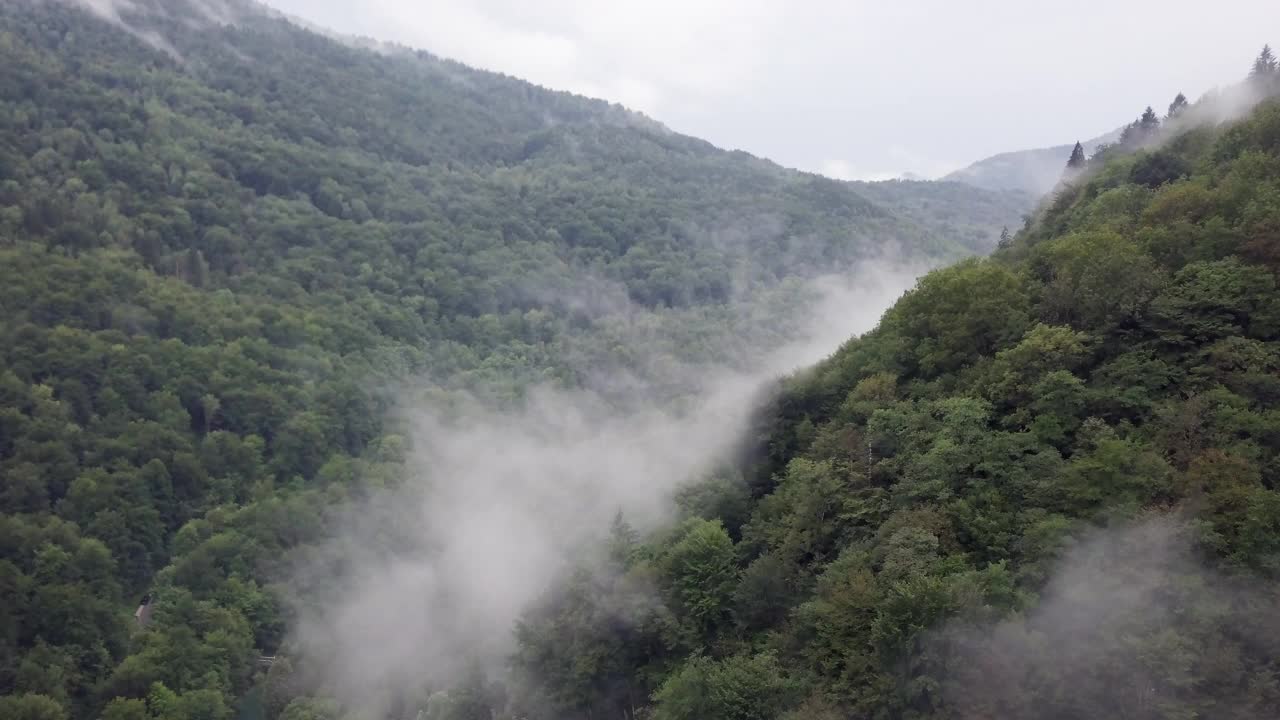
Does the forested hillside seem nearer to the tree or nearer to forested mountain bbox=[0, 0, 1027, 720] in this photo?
the tree

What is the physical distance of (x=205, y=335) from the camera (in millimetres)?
108375

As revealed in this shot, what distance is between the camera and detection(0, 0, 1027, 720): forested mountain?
71125 mm

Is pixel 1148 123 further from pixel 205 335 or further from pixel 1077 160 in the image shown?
pixel 205 335

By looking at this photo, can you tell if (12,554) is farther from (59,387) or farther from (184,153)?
(184,153)

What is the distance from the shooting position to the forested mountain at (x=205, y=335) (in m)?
71.1

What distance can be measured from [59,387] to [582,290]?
356 feet

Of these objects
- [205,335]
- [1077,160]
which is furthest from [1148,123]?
[205,335]

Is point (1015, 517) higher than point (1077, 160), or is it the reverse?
point (1077, 160)

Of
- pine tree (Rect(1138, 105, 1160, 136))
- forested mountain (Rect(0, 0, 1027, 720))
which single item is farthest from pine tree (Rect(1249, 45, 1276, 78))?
forested mountain (Rect(0, 0, 1027, 720))

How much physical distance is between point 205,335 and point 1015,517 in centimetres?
10169

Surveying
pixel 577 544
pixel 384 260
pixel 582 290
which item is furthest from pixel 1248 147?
pixel 582 290

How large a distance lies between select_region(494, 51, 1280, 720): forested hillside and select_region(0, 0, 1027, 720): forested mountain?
38.5 meters

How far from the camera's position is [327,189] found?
169 meters

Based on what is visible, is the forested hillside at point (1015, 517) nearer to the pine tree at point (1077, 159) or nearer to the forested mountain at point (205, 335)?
the pine tree at point (1077, 159)
